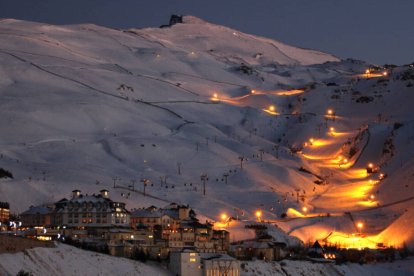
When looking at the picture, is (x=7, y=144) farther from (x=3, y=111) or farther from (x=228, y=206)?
(x=228, y=206)

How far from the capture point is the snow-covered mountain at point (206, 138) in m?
97.8

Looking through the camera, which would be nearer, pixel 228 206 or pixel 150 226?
pixel 150 226

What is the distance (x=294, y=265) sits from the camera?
7312 centimetres

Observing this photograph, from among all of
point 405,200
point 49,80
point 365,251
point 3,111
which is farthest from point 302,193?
point 49,80

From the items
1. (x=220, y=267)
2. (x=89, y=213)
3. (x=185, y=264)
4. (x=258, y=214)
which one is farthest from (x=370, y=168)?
(x=185, y=264)

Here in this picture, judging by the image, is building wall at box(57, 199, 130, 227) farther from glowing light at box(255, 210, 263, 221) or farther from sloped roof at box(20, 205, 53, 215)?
glowing light at box(255, 210, 263, 221)

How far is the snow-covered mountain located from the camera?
97.8 metres

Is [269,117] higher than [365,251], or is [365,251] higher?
[269,117]

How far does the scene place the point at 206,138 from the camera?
129625 millimetres

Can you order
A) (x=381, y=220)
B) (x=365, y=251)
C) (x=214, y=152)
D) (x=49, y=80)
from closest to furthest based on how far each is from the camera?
(x=365, y=251) → (x=381, y=220) → (x=214, y=152) → (x=49, y=80)

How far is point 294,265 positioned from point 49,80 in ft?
272

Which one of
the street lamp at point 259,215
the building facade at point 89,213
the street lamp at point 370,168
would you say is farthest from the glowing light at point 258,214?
the street lamp at point 370,168

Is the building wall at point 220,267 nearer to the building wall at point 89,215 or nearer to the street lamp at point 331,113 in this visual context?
the building wall at point 89,215

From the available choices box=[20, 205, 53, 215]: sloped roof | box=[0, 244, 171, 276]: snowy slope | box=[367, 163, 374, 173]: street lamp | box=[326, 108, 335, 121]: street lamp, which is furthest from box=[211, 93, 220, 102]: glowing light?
box=[0, 244, 171, 276]: snowy slope
